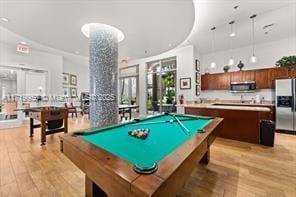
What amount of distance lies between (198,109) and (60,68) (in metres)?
6.62

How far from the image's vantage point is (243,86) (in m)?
6.00

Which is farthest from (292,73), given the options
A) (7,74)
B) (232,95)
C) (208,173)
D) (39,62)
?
(7,74)

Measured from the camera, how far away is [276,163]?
8.86ft

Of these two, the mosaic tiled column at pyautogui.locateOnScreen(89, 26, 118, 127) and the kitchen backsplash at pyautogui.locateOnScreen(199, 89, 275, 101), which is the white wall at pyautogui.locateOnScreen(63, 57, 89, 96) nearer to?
the mosaic tiled column at pyautogui.locateOnScreen(89, 26, 118, 127)

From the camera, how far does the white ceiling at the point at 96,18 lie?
7.68ft

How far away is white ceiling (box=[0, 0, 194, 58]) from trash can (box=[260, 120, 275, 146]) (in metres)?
2.93

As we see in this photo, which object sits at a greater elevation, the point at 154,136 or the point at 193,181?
the point at 154,136

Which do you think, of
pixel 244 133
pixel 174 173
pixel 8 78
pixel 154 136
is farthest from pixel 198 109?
pixel 8 78

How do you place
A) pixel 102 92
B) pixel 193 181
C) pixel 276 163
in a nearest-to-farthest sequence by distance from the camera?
pixel 193 181 → pixel 276 163 → pixel 102 92

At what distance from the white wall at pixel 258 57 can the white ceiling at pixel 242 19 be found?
0.34 m

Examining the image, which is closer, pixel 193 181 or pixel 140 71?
pixel 193 181

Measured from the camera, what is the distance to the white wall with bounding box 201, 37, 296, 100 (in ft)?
18.2

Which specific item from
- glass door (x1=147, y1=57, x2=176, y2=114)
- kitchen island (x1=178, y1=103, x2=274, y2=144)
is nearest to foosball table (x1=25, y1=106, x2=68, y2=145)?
kitchen island (x1=178, y1=103, x2=274, y2=144)

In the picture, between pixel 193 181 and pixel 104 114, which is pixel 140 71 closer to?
pixel 104 114
